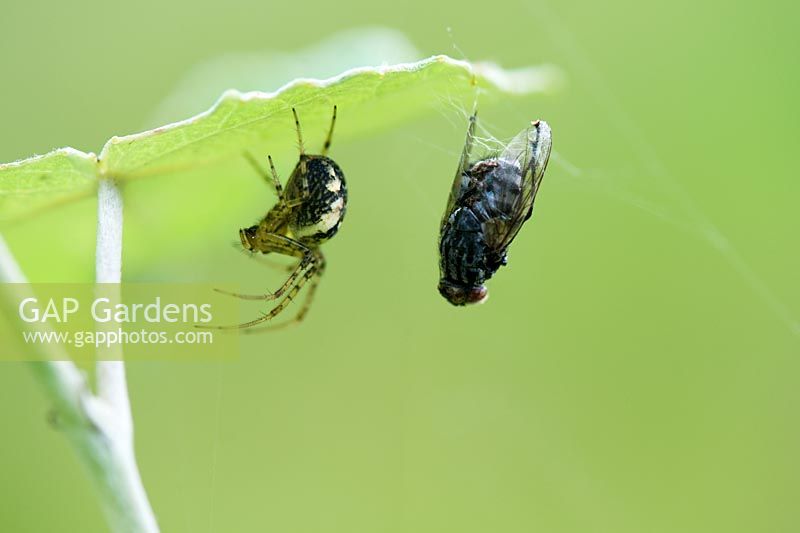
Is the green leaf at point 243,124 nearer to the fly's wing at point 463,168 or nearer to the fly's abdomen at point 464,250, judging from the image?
the fly's wing at point 463,168

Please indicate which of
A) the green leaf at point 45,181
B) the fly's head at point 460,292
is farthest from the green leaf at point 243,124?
the fly's head at point 460,292

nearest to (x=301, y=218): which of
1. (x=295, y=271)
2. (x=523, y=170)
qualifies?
(x=295, y=271)

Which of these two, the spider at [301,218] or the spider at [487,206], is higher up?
the spider at [301,218]

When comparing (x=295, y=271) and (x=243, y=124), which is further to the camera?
(x=295, y=271)

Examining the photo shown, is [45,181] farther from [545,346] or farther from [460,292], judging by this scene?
[545,346]

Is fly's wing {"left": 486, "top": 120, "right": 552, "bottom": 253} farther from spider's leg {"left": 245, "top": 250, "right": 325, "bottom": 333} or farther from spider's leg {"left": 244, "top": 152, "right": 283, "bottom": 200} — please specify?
spider's leg {"left": 245, "top": 250, "right": 325, "bottom": 333}

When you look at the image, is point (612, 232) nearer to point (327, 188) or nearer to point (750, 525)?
point (750, 525)

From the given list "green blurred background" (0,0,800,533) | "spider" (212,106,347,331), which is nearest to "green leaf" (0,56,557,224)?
"spider" (212,106,347,331)
